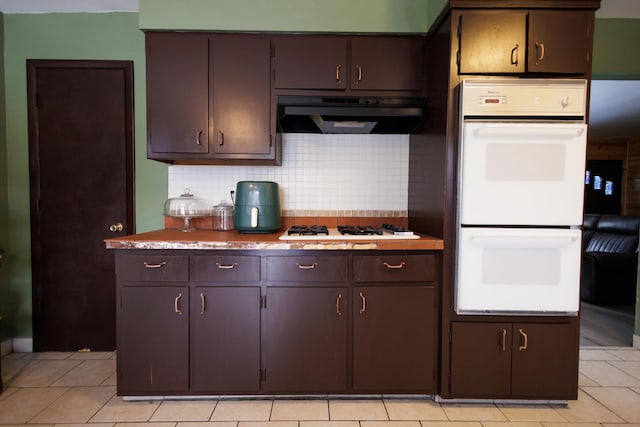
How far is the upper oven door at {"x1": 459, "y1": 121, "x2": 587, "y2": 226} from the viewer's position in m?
1.71

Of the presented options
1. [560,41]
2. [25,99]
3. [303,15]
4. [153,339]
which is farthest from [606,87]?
[25,99]

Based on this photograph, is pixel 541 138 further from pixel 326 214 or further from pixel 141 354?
pixel 141 354

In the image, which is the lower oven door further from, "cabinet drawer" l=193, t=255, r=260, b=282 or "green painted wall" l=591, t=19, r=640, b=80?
"green painted wall" l=591, t=19, r=640, b=80

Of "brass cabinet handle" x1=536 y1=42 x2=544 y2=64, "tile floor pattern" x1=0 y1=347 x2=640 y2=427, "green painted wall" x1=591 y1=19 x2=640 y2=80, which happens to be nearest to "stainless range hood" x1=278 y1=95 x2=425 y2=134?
"brass cabinet handle" x1=536 y1=42 x2=544 y2=64

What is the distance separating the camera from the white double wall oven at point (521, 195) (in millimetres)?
1718

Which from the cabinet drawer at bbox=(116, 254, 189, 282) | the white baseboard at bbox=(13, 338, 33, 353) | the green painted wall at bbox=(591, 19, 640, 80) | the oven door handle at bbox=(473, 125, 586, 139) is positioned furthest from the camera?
the white baseboard at bbox=(13, 338, 33, 353)

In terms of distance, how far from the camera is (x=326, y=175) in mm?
2498

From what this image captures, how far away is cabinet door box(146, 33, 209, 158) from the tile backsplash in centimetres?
37

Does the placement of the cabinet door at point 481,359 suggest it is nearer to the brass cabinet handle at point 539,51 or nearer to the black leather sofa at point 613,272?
Answer: the brass cabinet handle at point 539,51

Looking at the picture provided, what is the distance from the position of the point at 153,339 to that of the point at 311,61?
71.9 inches

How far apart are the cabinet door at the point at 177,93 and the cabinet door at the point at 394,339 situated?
1.38 m

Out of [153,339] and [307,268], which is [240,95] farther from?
[153,339]

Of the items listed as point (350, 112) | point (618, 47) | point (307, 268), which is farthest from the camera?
point (618, 47)

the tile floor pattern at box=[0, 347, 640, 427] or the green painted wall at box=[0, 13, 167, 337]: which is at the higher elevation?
the green painted wall at box=[0, 13, 167, 337]
